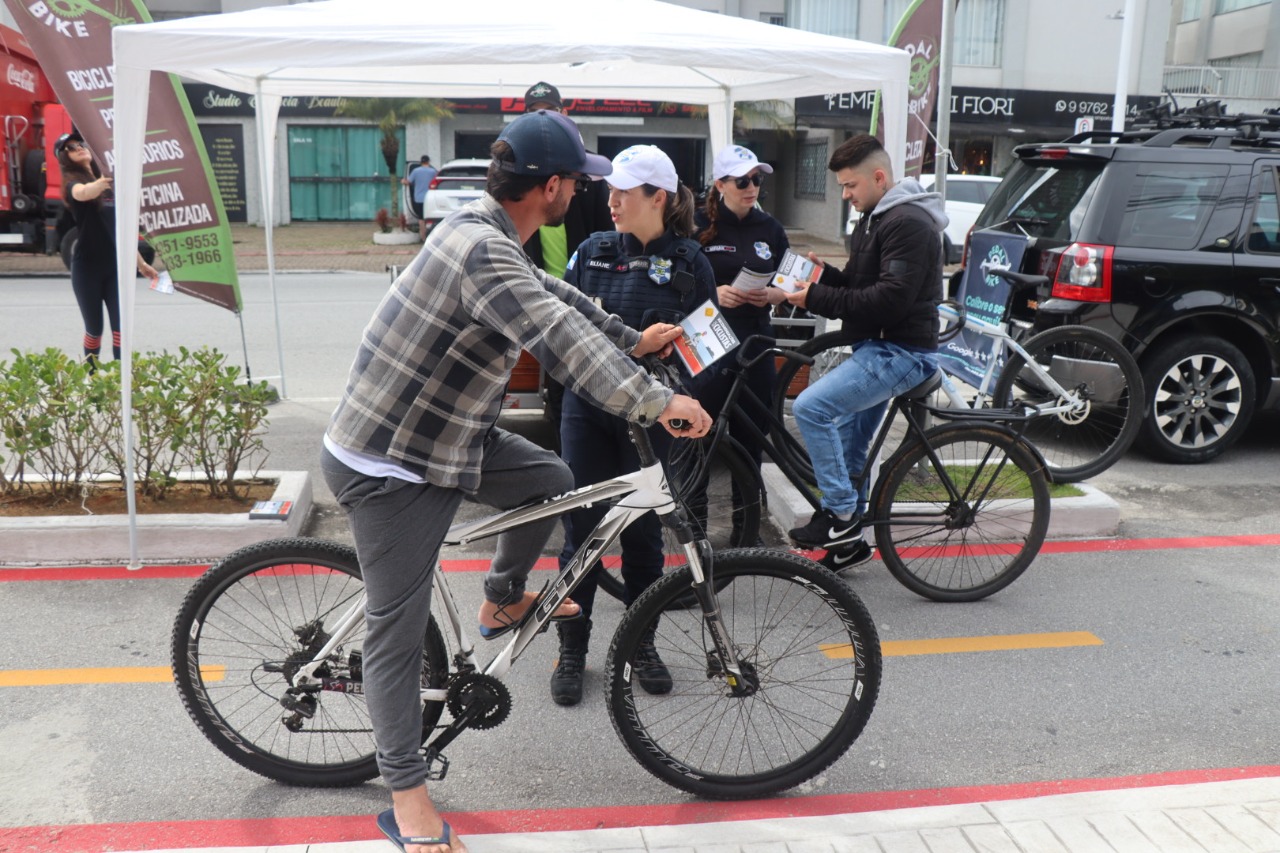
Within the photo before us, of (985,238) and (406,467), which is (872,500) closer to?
(406,467)

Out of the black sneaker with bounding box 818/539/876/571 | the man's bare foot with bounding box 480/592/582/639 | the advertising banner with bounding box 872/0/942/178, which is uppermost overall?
the advertising banner with bounding box 872/0/942/178

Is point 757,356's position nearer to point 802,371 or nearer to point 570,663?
point 570,663

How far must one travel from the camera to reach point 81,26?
6.08 m

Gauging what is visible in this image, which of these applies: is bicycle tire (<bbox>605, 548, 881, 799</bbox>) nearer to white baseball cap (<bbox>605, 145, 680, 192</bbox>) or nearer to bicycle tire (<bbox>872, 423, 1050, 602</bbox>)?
bicycle tire (<bbox>872, 423, 1050, 602</bbox>)

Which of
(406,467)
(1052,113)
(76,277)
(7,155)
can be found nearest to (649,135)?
(1052,113)

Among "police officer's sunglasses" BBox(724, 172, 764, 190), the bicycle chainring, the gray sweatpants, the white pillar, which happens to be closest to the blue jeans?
"police officer's sunglasses" BBox(724, 172, 764, 190)

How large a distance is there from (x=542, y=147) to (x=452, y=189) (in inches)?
669

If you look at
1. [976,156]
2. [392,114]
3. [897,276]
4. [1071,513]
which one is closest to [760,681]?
[897,276]

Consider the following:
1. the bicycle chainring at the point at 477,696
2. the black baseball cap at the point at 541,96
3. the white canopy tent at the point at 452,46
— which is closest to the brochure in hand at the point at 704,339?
the bicycle chainring at the point at 477,696

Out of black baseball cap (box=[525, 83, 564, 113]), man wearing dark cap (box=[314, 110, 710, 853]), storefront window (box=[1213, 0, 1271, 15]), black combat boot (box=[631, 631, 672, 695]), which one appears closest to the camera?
man wearing dark cap (box=[314, 110, 710, 853])

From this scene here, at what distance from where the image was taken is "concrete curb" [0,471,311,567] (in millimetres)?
5020

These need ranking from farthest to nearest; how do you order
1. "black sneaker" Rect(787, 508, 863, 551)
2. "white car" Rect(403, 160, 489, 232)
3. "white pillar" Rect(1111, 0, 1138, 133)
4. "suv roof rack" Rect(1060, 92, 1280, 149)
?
"white car" Rect(403, 160, 489, 232) → "white pillar" Rect(1111, 0, 1138, 133) → "suv roof rack" Rect(1060, 92, 1280, 149) → "black sneaker" Rect(787, 508, 863, 551)

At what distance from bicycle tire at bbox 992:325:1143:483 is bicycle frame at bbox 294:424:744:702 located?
372 cm

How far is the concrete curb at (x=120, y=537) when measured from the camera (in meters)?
5.02
